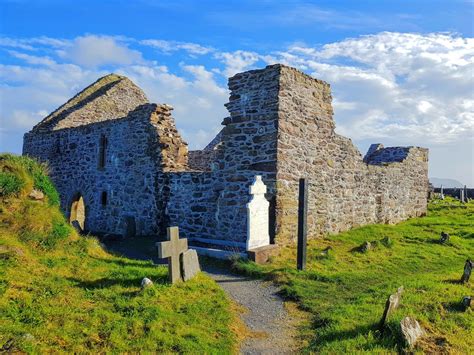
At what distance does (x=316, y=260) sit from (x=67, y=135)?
14.0 m

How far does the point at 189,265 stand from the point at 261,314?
5.98 ft

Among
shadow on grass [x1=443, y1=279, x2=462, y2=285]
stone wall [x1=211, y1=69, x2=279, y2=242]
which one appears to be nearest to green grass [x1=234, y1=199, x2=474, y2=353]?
shadow on grass [x1=443, y1=279, x2=462, y2=285]

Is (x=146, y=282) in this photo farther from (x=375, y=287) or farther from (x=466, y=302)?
(x=466, y=302)

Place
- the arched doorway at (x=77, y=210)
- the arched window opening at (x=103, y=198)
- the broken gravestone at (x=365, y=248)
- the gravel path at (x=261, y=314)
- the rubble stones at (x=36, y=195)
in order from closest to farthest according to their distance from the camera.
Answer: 1. the gravel path at (x=261, y=314)
2. the rubble stones at (x=36, y=195)
3. the broken gravestone at (x=365, y=248)
4. the arched window opening at (x=103, y=198)
5. the arched doorway at (x=77, y=210)

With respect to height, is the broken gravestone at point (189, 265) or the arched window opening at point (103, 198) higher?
the arched window opening at point (103, 198)

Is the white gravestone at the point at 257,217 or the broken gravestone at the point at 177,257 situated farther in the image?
the white gravestone at the point at 257,217

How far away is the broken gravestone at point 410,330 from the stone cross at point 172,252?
4.01 metres

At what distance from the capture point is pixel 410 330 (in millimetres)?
5527

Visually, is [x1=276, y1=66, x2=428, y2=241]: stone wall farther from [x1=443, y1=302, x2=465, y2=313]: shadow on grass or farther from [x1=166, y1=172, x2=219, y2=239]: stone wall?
[x1=443, y1=302, x2=465, y2=313]: shadow on grass

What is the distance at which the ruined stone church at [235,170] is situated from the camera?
11.8 metres

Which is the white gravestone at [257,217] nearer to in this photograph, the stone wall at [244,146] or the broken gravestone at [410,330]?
the stone wall at [244,146]

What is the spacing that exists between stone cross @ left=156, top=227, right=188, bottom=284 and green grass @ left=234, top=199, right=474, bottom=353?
2.18 m

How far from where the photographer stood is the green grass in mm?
5711

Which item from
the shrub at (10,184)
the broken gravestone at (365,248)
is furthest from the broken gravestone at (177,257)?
the broken gravestone at (365,248)
